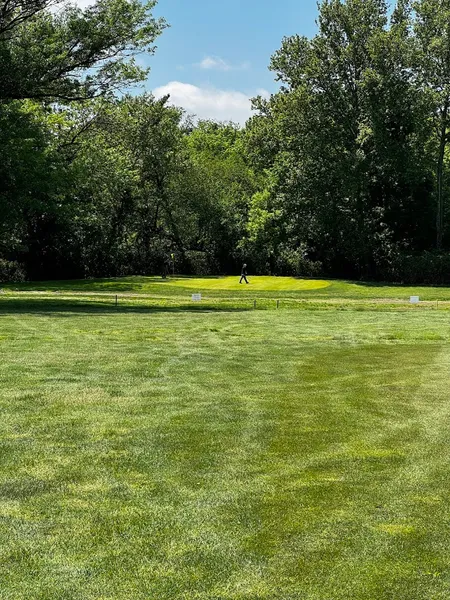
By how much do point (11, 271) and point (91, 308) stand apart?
79.3 feet

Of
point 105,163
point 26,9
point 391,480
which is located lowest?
point 391,480

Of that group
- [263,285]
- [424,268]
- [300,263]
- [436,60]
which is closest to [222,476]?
[263,285]

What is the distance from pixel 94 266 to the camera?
49.7 meters

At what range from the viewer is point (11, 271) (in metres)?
45.8

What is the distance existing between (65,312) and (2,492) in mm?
16540

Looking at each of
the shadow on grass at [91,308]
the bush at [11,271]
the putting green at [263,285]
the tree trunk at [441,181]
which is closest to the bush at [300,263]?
the putting green at [263,285]

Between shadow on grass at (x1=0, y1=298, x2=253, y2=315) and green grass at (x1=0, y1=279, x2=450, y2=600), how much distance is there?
9301 millimetres

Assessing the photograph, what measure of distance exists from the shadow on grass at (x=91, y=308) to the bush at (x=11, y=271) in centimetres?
2061

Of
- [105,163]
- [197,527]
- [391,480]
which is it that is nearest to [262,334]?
[391,480]

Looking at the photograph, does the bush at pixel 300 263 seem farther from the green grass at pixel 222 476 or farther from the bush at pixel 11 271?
the green grass at pixel 222 476

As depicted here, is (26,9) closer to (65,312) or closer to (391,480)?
(65,312)

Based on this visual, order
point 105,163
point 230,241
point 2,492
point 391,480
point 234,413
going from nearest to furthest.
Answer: point 2,492
point 391,480
point 234,413
point 105,163
point 230,241

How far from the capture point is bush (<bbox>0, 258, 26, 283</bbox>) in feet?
150

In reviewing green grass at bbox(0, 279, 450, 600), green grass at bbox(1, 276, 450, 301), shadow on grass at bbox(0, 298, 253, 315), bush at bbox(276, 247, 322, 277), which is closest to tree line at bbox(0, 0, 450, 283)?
bush at bbox(276, 247, 322, 277)
